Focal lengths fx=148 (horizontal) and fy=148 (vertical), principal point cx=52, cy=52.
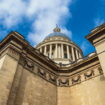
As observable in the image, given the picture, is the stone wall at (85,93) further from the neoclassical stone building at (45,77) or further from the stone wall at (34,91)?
the stone wall at (34,91)

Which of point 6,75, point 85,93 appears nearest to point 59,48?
point 85,93

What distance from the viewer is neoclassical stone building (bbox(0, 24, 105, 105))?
12922 mm

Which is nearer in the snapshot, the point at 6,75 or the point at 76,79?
the point at 6,75

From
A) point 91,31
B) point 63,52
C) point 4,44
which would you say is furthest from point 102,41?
point 63,52

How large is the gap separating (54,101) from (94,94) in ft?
14.2

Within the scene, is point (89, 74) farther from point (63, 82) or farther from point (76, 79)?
point (63, 82)

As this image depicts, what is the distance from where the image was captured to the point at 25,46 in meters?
16.1

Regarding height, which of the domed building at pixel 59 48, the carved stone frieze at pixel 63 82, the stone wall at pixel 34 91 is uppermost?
the domed building at pixel 59 48

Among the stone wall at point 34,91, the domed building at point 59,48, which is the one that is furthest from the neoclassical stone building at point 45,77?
the domed building at point 59,48

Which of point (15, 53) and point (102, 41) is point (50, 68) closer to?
point (15, 53)

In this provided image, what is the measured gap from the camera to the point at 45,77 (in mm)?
17031

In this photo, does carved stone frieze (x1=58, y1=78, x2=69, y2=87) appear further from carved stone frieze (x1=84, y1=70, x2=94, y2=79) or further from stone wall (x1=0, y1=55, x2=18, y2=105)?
stone wall (x1=0, y1=55, x2=18, y2=105)

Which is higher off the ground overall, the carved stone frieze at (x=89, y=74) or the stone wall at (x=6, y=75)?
the carved stone frieze at (x=89, y=74)

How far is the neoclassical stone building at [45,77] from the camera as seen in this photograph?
12.9 m
